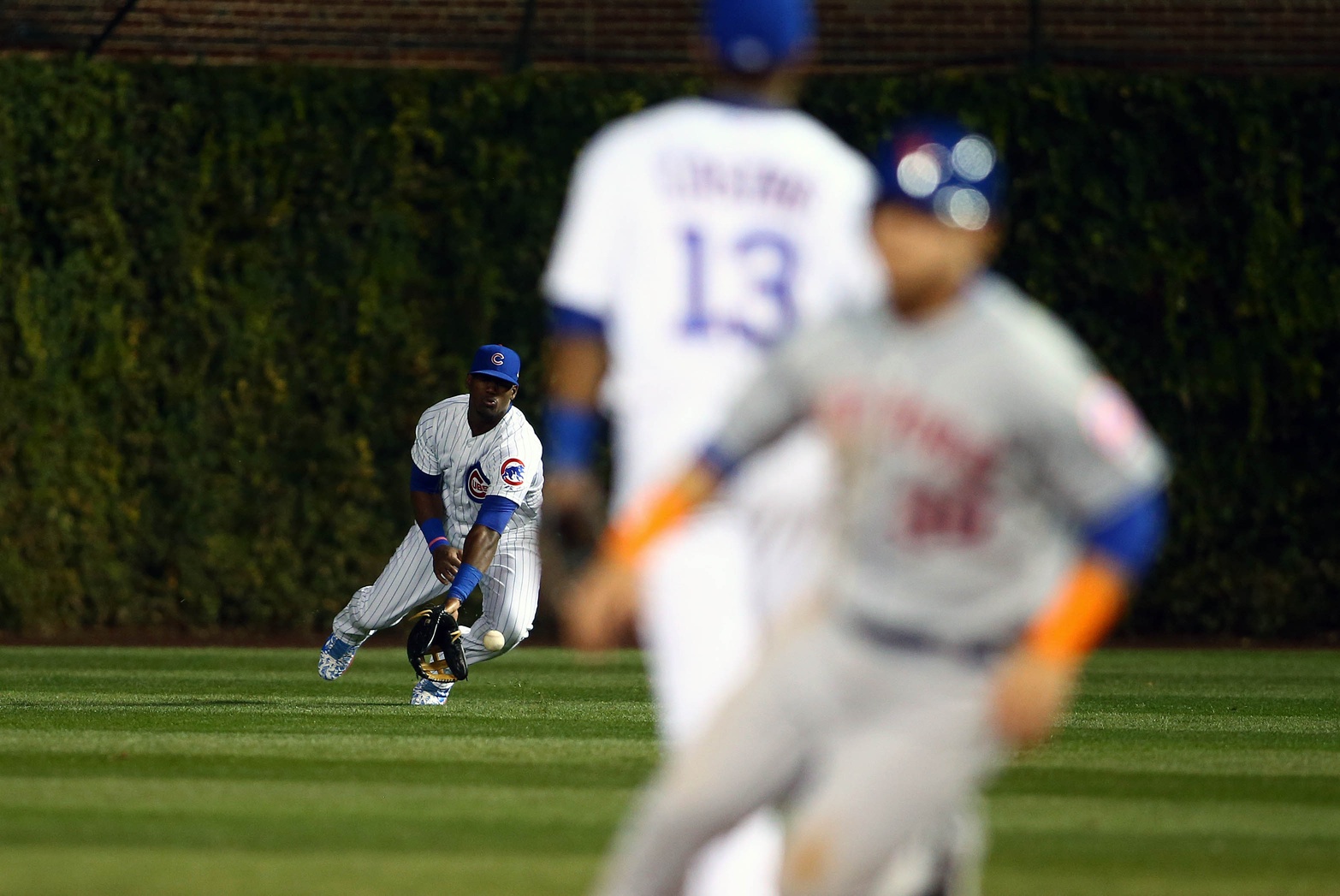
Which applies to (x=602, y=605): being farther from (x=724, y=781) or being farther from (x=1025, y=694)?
(x=1025, y=694)

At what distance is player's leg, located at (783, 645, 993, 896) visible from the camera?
13.5 feet

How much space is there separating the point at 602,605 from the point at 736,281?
36.8 inches

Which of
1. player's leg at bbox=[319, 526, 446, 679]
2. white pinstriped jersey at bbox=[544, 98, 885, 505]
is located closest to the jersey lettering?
white pinstriped jersey at bbox=[544, 98, 885, 505]

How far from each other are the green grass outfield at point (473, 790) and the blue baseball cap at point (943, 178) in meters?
2.83

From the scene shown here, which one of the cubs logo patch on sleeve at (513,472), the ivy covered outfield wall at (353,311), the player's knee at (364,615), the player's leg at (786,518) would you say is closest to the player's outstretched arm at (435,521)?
the player's knee at (364,615)

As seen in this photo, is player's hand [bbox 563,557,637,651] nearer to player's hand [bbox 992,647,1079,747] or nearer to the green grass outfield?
player's hand [bbox 992,647,1079,747]

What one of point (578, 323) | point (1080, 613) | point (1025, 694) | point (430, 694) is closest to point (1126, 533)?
point (1080, 613)

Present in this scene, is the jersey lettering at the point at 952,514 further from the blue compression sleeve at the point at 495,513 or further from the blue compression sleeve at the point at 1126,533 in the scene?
the blue compression sleeve at the point at 495,513

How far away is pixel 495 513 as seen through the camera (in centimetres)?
1267

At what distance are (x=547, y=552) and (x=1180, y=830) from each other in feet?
9.81

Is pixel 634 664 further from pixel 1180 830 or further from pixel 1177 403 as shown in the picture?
pixel 1180 830

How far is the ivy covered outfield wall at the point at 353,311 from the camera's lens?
19.0m

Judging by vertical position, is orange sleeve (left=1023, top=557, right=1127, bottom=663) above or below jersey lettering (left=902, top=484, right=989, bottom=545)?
below

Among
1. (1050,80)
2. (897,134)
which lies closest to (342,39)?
(1050,80)
